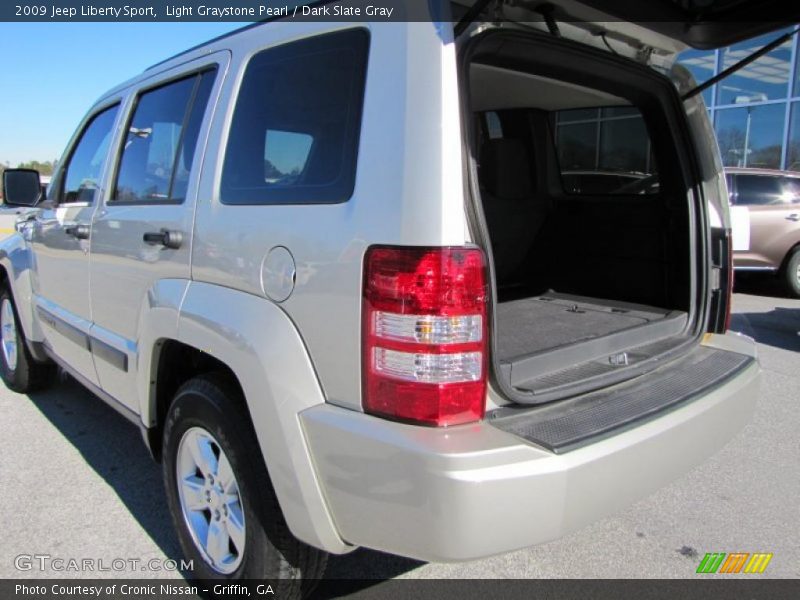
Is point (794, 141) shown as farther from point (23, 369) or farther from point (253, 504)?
point (253, 504)

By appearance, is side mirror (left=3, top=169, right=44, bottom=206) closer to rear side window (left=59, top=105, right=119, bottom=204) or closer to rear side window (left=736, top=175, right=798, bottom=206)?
rear side window (left=59, top=105, right=119, bottom=204)

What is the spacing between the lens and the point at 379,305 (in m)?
1.71

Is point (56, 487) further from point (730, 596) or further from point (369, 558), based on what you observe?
point (730, 596)

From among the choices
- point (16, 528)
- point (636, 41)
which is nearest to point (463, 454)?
point (636, 41)

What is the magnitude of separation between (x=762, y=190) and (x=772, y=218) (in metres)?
0.44

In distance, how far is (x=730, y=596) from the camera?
8.01 feet

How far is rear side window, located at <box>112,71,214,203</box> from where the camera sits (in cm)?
255

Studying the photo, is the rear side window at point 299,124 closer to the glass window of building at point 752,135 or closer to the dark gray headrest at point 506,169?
the dark gray headrest at point 506,169

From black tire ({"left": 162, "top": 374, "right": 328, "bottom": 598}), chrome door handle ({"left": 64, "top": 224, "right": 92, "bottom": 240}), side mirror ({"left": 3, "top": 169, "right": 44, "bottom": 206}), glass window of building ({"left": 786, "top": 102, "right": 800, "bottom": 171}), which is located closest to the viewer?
black tire ({"left": 162, "top": 374, "right": 328, "bottom": 598})

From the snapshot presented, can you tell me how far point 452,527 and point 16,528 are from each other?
7.63 ft

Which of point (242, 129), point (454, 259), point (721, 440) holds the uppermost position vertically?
point (242, 129)

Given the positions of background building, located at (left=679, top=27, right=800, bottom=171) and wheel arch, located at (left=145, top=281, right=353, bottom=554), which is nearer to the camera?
wheel arch, located at (left=145, top=281, right=353, bottom=554)

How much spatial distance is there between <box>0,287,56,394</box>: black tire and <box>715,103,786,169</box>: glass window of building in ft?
44.5

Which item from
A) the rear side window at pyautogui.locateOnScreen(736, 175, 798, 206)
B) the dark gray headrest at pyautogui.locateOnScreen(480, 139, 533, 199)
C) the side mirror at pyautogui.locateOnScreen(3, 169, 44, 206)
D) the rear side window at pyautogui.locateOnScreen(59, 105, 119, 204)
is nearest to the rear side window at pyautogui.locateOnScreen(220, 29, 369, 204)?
the rear side window at pyautogui.locateOnScreen(59, 105, 119, 204)
